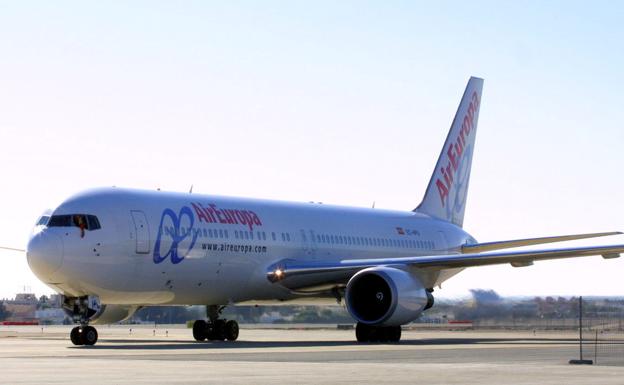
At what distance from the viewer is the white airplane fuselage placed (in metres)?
Answer: 29.7

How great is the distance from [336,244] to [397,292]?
6.64 meters

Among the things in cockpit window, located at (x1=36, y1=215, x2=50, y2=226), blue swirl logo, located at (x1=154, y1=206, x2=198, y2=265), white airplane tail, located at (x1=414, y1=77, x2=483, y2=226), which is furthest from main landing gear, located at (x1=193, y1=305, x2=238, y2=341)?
white airplane tail, located at (x1=414, y1=77, x2=483, y2=226)

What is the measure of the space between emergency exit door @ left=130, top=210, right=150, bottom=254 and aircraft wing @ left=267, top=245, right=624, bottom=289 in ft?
17.3

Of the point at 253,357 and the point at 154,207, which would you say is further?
the point at 154,207

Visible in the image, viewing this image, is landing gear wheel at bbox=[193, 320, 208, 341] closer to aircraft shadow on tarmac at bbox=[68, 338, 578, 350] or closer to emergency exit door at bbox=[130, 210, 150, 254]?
aircraft shadow on tarmac at bbox=[68, 338, 578, 350]

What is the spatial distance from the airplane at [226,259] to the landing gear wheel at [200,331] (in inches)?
1.5

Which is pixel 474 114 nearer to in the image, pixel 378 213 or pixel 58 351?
pixel 378 213

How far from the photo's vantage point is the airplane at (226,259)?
97.9 feet

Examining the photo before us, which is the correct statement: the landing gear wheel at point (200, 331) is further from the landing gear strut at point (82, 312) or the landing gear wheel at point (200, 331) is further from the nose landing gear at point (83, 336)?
the nose landing gear at point (83, 336)

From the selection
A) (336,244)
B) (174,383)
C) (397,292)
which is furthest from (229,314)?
(174,383)

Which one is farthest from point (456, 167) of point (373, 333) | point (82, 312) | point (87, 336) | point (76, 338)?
point (76, 338)

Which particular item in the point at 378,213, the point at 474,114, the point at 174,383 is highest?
the point at 474,114

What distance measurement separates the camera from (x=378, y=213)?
4153cm

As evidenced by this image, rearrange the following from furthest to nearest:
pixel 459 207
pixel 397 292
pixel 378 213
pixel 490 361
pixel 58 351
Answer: pixel 459 207 → pixel 378 213 → pixel 397 292 → pixel 58 351 → pixel 490 361
